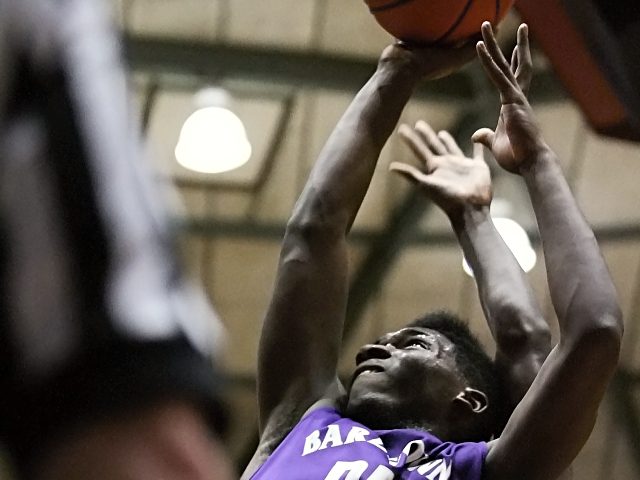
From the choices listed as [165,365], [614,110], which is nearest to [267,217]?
[614,110]

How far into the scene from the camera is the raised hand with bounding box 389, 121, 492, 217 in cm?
245

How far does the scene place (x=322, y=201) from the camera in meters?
2.30

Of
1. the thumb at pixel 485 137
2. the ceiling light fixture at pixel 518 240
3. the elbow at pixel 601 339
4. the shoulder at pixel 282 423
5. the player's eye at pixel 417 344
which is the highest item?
the thumb at pixel 485 137

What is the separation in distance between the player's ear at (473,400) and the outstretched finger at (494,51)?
0.59 meters

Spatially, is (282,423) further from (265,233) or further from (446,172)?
(265,233)

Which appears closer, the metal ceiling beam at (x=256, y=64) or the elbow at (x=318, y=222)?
the elbow at (x=318, y=222)

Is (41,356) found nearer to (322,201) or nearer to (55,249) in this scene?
(55,249)

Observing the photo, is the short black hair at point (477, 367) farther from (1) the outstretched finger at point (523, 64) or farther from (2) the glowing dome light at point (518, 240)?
(2) the glowing dome light at point (518, 240)

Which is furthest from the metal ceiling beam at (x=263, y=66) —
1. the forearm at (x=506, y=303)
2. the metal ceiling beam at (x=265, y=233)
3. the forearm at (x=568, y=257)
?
the forearm at (x=568, y=257)

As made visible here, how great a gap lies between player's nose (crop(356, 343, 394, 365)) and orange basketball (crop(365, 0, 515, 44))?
2.03ft

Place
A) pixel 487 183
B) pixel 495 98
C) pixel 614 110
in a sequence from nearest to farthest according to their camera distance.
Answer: pixel 487 183
pixel 614 110
pixel 495 98

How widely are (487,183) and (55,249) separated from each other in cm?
210

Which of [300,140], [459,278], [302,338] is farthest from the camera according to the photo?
[459,278]

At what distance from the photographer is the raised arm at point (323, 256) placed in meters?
2.20
